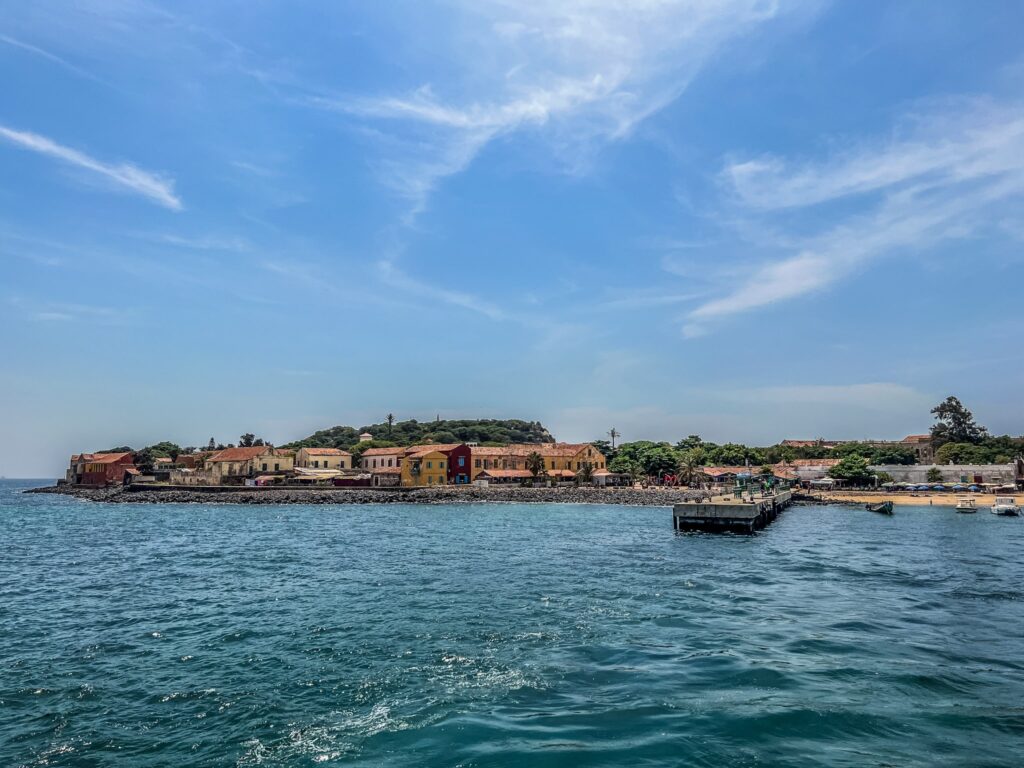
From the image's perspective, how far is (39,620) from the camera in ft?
60.5

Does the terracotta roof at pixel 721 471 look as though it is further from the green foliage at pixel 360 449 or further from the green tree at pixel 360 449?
the green foliage at pixel 360 449

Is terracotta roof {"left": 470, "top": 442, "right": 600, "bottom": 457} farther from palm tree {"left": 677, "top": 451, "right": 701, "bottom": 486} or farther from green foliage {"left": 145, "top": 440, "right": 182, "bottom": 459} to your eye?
green foliage {"left": 145, "top": 440, "right": 182, "bottom": 459}

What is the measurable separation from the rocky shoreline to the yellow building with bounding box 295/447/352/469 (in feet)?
52.0

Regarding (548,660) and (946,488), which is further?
(946,488)

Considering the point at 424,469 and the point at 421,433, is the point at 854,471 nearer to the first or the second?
the point at 424,469

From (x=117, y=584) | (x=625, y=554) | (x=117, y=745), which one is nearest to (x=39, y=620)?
(x=117, y=584)

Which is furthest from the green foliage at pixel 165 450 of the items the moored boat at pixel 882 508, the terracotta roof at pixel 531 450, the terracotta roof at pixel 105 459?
the moored boat at pixel 882 508

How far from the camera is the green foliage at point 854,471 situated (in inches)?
3792

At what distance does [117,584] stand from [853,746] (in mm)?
24983

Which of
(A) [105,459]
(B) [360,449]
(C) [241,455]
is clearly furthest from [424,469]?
(A) [105,459]

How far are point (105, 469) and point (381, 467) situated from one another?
51.3 m

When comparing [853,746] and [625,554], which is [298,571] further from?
[853,746]

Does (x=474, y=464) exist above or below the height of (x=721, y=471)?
above

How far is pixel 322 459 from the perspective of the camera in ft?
361
